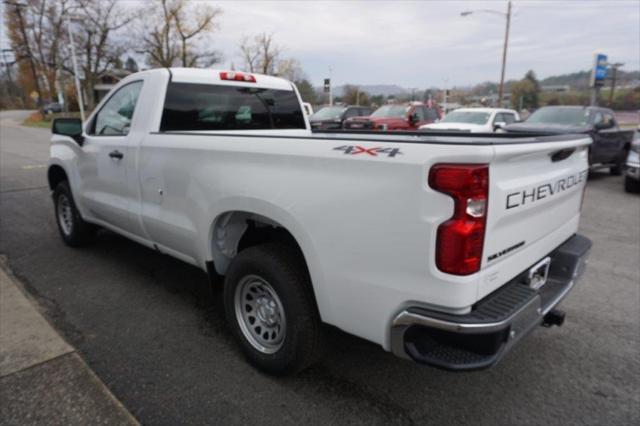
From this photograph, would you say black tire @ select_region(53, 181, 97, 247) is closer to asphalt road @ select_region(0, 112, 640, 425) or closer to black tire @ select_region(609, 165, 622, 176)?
asphalt road @ select_region(0, 112, 640, 425)

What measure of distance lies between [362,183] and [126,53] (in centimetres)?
4845

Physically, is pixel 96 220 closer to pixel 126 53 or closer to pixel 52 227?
pixel 52 227

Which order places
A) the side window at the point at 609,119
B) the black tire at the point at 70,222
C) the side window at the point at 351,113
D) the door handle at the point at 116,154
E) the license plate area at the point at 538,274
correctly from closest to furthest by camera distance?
the license plate area at the point at 538,274 < the door handle at the point at 116,154 < the black tire at the point at 70,222 < the side window at the point at 609,119 < the side window at the point at 351,113

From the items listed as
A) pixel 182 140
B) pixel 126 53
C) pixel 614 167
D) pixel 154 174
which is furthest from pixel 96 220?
pixel 126 53

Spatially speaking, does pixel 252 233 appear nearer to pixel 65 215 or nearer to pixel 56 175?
pixel 65 215

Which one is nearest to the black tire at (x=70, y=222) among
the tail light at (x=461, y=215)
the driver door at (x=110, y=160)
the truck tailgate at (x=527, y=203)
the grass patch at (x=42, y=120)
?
the driver door at (x=110, y=160)

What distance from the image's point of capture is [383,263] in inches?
81.1

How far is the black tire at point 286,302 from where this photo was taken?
2504 mm

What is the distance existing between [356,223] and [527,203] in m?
0.87

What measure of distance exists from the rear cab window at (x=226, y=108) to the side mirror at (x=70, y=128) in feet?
4.80

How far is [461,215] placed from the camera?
6.10 ft

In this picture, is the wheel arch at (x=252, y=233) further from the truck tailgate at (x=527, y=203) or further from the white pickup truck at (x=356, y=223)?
the truck tailgate at (x=527, y=203)

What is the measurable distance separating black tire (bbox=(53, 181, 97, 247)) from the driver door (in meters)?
0.45

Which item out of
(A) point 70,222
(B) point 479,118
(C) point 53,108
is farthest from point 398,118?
(C) point 53,108
